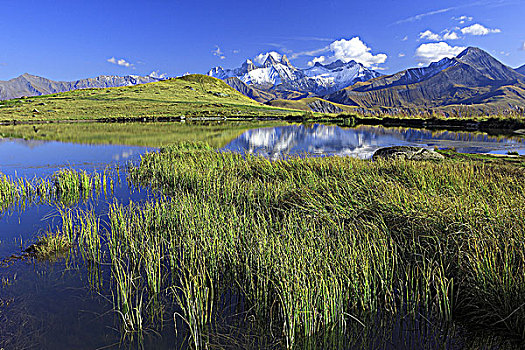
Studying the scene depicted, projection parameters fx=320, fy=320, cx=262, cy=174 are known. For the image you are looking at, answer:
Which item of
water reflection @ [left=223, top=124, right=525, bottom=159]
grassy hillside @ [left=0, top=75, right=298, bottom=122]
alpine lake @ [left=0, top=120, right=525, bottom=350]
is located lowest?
alpine lake @ [left=0, top=120, right=525, bottom=350]

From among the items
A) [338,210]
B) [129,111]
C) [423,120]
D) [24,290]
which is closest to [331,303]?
[338,210]

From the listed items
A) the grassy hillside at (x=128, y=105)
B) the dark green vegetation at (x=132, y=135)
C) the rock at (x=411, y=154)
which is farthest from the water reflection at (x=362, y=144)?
the grassy hillside at (x=128, y=105)

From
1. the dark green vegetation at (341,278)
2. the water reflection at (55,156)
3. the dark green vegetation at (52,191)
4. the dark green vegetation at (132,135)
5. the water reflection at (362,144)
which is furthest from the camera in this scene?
the dark green vegetation at (132,135)

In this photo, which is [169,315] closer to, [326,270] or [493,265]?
[326,270]

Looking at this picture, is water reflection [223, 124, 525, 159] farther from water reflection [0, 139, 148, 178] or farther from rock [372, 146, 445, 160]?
water reflection [0, 139, 148, 178]

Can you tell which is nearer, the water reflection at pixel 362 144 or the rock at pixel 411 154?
the rock at pixel 411 154

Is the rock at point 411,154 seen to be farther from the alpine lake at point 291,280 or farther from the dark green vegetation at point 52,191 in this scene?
the dark green vegetation at point 52,191

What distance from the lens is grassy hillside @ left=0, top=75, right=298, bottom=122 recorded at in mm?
88669

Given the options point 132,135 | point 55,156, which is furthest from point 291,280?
point 132,135

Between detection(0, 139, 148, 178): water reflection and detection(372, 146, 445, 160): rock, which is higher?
detection(372, 146, 445, 160): rock

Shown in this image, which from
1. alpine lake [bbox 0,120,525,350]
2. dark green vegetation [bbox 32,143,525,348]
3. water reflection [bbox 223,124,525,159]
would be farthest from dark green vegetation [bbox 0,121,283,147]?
dark green vegetation [bbox 32,143,525,348]

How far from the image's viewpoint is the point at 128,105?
107 m

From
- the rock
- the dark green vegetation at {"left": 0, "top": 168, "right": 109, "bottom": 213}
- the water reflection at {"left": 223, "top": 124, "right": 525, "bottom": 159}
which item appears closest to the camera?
the dark green vegetation at {"left": 0, "top": 168, "right": 109, "bottom": 213}

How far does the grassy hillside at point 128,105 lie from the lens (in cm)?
8867
